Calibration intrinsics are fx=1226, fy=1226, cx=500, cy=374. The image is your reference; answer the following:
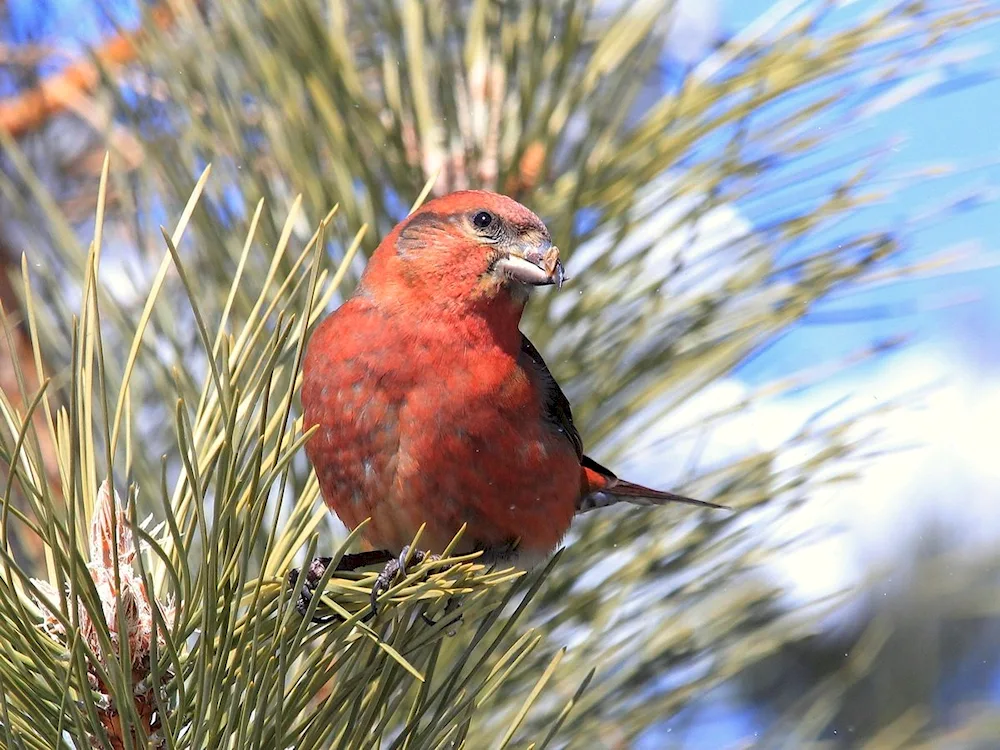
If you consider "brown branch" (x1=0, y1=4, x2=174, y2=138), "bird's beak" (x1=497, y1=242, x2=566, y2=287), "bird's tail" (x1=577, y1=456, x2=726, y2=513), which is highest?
"brown branch" (x1=0, y1=4, x2=174, y2=138)

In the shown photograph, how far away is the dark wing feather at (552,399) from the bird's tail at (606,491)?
11cm

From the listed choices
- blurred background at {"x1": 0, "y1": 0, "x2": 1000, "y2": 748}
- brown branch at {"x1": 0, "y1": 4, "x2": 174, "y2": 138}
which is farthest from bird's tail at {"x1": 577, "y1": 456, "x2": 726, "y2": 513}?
brown branch at {"x1": 0, "y1": 4, "x2": 174, "y2": 138}

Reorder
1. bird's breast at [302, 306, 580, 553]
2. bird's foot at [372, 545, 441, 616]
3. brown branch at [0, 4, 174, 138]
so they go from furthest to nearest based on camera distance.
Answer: brown branch at [0, 4, 174, 138] < bird's breast at [302, 306, 580, 553] < bird's foot at [372, 545, 441, 616]

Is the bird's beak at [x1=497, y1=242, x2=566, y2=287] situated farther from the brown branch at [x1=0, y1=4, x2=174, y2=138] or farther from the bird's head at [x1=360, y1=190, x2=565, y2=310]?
the brown branch at [x1=0, y1=4, x2=174, y2=138]

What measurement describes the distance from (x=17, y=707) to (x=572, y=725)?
2.37 feet

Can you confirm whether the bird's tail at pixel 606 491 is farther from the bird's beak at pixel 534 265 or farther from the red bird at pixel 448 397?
the bird's beak at pixel 534 265

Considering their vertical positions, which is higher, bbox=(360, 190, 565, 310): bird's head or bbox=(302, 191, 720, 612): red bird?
bbox=(360, 190, 565, 310): bird's head

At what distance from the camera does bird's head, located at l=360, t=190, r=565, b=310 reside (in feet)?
5.40

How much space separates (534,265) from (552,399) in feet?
0.64

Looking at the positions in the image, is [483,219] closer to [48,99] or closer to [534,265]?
[534,265]

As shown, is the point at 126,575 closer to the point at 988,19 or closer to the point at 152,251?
the point at 152,251

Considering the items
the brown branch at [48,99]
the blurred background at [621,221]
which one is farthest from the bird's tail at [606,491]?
the brown branch at [48,99]

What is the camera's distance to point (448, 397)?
63.9 inches

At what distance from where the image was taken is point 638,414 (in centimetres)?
172
